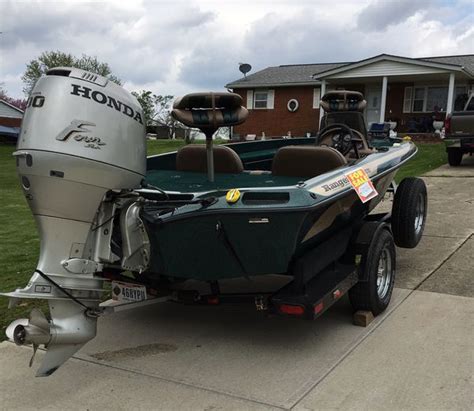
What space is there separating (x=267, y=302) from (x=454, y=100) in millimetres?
20631

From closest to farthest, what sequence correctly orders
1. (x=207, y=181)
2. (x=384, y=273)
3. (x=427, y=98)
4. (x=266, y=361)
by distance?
(x=266, y=361) → (x=207, y=181) → (x=384, y=273) → (x=427, y=98)

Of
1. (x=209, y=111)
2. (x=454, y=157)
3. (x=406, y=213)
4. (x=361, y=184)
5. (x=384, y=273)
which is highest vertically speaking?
(x=209, y=111)

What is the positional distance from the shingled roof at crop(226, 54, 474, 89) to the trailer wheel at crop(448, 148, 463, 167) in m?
11.0

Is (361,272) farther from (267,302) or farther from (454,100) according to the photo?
(454,100)

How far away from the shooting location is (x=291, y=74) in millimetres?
26438

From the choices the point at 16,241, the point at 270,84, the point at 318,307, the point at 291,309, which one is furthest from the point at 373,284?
the point at 270,84

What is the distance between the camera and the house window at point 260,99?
2617 cm

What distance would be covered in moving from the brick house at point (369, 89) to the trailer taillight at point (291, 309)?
61.2 ft

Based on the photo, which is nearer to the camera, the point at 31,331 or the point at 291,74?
the point at 31,331

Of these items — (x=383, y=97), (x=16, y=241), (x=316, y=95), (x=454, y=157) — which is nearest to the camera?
(x=16, y=241)

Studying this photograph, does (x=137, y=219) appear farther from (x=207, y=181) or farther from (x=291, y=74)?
(x=291, y=74)

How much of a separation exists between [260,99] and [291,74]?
6.47 feet

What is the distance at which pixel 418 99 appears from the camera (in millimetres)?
23453

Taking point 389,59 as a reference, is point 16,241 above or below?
below
